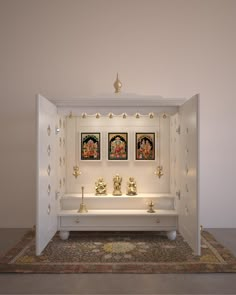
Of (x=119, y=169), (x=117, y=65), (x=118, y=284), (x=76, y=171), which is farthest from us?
(x=117, y=65)

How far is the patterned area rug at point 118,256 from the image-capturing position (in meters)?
3.36

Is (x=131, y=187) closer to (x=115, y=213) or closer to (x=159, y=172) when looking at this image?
(x=159, y=172)

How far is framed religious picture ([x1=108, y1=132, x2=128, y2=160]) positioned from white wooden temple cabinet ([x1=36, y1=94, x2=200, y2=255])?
0.21 ft

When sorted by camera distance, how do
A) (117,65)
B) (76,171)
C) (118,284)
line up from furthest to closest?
(117,65), (76,171), (118,284)

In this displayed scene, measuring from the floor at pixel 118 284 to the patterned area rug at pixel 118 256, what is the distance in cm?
10

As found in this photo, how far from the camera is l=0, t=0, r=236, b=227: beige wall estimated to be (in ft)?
17.4

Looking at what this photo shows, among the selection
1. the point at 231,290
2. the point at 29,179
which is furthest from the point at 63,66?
the point at 231,290

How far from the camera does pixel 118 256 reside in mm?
3777

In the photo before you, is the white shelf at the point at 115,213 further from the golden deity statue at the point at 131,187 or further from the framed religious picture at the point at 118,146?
the framed religious picture at the point at 118,146

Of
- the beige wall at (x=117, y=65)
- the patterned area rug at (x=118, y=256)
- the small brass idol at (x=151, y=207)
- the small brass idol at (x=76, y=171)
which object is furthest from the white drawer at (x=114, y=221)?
the beige wall at (x=117, y=65)

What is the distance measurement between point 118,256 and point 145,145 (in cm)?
186

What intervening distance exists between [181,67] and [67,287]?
3.78 m

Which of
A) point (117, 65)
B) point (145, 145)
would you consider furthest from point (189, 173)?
point (117, 65)

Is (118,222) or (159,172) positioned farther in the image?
(159,172)
